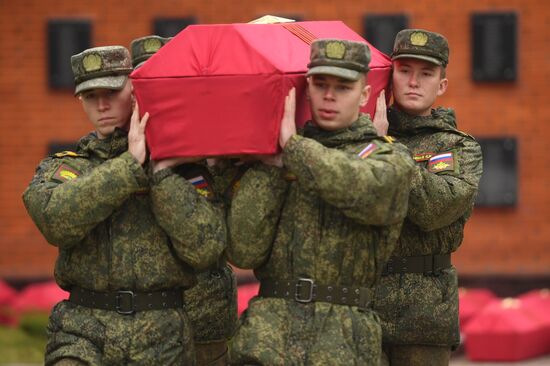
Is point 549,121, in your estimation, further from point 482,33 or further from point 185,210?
point 185,210

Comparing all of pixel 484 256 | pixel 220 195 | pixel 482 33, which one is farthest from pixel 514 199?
pixel 220 195

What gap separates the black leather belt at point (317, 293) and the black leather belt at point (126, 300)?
0.61 m

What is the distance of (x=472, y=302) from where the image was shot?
16.6m

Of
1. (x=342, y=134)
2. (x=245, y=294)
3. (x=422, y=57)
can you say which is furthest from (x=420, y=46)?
(x=245, y=294)

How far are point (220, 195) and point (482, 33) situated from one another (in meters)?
10.9

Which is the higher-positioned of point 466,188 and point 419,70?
point 419,70

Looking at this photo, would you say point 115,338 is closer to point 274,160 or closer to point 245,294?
point 274,160

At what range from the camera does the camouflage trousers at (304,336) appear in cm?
691

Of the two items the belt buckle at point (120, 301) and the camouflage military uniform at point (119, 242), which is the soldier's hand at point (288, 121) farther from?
the belt buckle at point (120, 301)

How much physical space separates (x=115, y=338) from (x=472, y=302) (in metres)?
9.75

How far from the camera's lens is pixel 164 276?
7320 mm

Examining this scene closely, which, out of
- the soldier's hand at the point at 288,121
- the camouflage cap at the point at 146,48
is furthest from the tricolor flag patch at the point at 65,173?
the camouflage cap at the point at 146,48

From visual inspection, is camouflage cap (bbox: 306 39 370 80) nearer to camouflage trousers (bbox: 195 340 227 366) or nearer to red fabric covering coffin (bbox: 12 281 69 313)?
camouflage trousers (bbox: 195 340 227 366)

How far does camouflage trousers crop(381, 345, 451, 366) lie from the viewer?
27.4 feet
